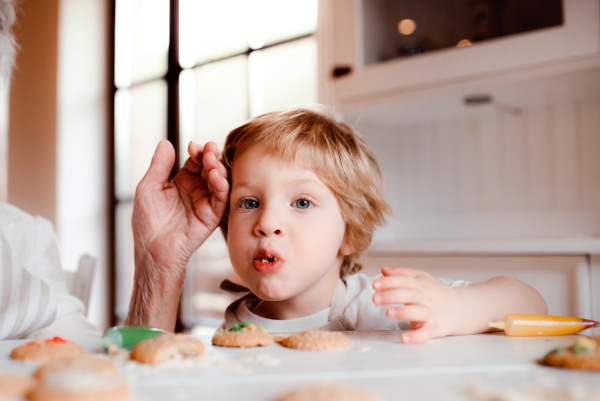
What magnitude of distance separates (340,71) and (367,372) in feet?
5.57

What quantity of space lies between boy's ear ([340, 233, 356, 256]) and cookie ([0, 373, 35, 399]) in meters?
0.75

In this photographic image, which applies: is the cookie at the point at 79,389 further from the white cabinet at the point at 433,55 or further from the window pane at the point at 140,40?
the window pane at the point at 140,40

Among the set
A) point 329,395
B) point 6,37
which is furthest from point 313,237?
point 6,37

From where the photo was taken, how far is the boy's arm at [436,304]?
585mm

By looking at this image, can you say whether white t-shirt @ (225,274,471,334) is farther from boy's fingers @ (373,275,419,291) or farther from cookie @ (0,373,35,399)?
cookie @ (0,373,35,399)

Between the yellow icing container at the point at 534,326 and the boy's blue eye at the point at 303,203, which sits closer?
the yellow icing container at the point at 534,326

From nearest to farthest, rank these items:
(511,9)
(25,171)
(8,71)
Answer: (8,71) → (511,9) → (25,171)

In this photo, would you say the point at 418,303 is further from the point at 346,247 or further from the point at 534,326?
the point at 346,247

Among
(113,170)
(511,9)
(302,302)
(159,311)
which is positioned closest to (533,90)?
(511,9)

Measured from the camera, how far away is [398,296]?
0.60 meters

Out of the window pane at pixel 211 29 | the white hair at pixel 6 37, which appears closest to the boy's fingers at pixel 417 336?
the white hair at pixel 6 37

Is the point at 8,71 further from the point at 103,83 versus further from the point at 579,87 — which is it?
the point at 103,83

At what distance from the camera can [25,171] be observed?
3.75 meters

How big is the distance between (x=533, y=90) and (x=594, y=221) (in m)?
0.55
